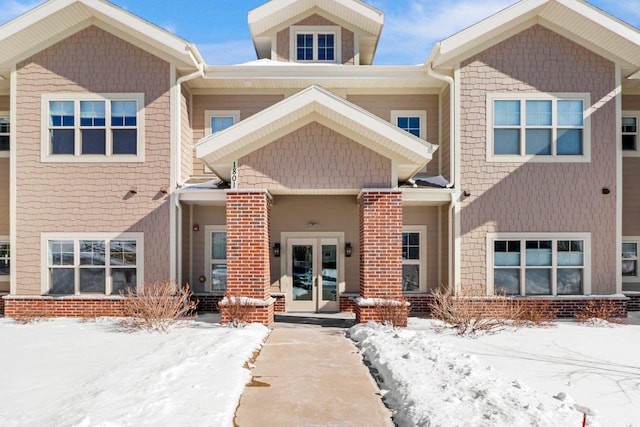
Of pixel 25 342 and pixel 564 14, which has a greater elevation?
pixel 564 14

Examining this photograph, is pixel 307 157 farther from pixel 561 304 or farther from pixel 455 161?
pixel 561 304

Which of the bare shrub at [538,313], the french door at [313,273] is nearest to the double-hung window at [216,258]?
the french door at [313,273]

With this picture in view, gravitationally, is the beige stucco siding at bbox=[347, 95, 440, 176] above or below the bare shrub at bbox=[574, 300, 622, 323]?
above

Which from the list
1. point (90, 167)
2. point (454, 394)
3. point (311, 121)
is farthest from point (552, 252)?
point (90, 167)

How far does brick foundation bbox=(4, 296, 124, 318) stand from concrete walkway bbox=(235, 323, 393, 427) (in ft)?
17.5

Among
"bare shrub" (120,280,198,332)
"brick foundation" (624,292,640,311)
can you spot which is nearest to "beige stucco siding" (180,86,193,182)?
"bare shrub" (120,280,198,332)

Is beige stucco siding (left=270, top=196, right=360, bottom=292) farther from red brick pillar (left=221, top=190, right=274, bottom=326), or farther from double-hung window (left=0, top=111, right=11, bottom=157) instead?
double-hung window (left=0, top=111, right=11, bottom=157)

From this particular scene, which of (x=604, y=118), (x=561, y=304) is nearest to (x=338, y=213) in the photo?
(x=561, y=304)

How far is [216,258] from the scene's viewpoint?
44.6ft

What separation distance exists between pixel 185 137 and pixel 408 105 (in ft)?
22.0

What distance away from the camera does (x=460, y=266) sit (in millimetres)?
12148

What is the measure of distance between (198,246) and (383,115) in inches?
269

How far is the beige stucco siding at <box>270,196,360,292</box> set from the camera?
13594 mm

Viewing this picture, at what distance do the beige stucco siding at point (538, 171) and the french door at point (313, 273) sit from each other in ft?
12.3
